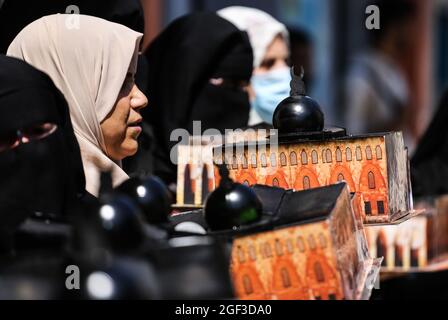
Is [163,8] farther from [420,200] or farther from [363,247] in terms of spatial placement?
[363,247]

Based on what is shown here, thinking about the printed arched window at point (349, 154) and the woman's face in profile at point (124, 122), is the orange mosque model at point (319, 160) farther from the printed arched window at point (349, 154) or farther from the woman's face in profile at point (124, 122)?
the woman's face in profile at point (124, 122)

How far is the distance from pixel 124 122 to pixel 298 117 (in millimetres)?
593

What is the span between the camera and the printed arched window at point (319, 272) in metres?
2.78

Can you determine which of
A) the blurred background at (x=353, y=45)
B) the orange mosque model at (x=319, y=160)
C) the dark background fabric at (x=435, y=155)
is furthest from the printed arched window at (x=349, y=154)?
the dark background fabric at (x=435, y=155)

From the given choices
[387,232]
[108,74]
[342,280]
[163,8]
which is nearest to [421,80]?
[163,8]

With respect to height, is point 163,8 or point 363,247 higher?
point 163,8

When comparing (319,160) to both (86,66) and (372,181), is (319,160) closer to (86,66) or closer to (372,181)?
(372,181)

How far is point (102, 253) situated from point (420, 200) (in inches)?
144

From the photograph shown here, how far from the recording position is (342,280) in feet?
9.20

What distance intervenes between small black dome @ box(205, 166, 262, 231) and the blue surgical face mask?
2.77 meters

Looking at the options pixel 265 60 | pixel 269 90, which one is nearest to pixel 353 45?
pixel 265 60

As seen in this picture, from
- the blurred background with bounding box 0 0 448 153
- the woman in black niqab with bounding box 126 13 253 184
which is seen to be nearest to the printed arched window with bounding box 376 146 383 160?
the blurred background with bounding box 0 0 448 153

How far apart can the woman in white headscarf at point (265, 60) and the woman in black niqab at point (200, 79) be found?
126 mm

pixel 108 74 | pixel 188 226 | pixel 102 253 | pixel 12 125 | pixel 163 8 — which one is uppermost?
pixel 163 8
